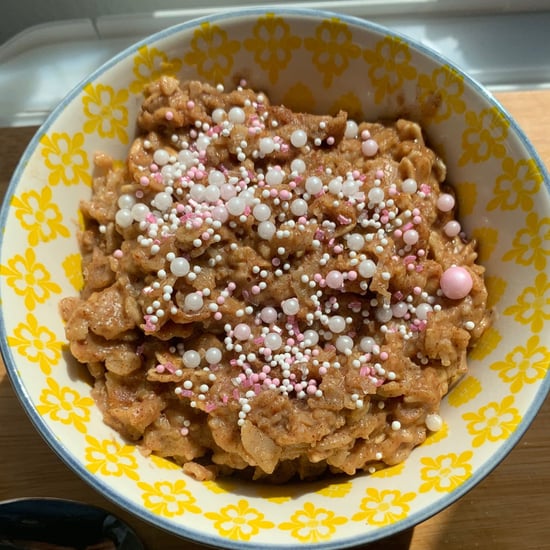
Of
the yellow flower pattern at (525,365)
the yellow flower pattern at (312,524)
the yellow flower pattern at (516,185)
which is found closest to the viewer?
the yellow flower pattern at (312,524)

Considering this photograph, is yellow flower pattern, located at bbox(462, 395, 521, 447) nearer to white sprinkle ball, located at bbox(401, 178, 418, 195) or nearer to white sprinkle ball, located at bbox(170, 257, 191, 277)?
white sprinkle ball, located at bbox(401, 178, 418, 195)

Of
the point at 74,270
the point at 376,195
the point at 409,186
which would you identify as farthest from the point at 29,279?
the point at 409,186

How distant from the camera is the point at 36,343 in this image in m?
1.48

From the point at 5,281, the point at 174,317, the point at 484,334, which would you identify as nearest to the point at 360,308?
the point at 484,334

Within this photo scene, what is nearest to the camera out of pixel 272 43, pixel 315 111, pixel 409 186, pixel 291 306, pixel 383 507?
pixel 383 507

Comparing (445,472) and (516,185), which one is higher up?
(516,185)

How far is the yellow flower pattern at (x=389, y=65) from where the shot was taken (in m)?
1.67

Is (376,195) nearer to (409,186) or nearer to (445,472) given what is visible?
(409,186)

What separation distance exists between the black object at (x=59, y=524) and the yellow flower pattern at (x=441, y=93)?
53.5 inches

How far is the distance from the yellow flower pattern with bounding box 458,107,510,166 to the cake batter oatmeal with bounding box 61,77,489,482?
140 millimetres

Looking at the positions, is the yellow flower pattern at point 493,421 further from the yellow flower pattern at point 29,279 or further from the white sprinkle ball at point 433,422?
the yellow flower pattern at point 29,279

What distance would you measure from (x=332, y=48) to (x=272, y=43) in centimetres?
16

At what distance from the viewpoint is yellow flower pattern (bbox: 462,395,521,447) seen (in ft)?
4.66

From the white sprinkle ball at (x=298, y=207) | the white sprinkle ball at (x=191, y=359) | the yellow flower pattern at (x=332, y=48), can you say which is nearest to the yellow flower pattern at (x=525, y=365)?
the white sprinkle ball at (x=298, y=207)
